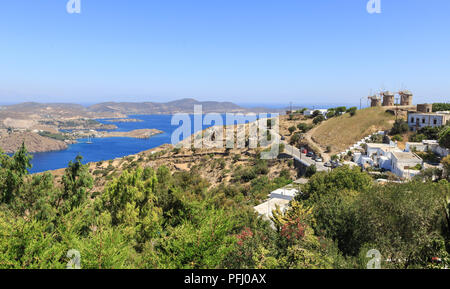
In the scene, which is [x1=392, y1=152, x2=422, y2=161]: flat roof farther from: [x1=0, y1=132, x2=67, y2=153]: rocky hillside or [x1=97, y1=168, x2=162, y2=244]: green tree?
[x1=0, y1=132, x2=67, y2=153]: rocky hillside

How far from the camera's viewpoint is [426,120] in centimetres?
3198

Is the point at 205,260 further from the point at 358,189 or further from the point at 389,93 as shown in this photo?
the point at 389,93

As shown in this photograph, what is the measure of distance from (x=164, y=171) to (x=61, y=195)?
8.74 meters

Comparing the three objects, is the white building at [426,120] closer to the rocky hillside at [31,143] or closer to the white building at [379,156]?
the white building at [379,156]

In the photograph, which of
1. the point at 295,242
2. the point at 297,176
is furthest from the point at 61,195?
the point at 297,176

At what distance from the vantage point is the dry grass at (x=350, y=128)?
36406 mm

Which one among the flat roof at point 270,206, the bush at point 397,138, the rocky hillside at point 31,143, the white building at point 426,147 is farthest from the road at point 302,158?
the rocky hillside at point 31,143

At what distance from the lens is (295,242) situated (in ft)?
25.6

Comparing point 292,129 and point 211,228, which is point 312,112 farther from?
point 211,228

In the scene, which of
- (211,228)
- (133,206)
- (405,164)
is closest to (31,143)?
(133,206)

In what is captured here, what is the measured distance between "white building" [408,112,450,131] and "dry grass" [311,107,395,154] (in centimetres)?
283

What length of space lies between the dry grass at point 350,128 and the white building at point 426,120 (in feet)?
9.27
